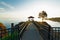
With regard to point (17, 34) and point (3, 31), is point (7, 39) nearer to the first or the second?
point (17, 34)

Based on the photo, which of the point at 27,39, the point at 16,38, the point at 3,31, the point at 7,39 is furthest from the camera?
the point at 27,39

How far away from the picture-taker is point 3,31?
6098 mm

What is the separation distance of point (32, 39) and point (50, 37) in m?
1.94

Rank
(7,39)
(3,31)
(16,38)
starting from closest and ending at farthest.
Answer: (3,31)
(7,39)
(16,38)

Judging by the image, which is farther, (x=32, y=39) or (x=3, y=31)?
(x=32, y=39)

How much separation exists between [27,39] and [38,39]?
0.76 m

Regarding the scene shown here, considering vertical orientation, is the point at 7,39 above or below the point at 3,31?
below

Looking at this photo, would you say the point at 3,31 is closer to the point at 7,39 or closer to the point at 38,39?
the point at 7,39

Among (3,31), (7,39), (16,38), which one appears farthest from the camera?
(16,38)

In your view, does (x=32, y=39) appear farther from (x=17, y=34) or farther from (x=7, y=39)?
(x=7, y=39)

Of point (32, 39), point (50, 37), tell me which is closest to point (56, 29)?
point (50, 37)

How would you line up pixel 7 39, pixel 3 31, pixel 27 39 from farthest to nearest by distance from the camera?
pixel 27 39 < pixel 7 39 < pixel 3 31

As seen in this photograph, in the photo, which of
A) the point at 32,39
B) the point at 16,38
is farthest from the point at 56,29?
the point at 32,39

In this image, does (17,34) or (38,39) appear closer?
(17,34)
